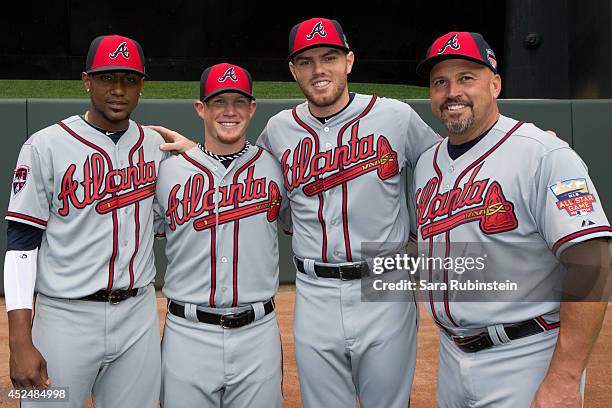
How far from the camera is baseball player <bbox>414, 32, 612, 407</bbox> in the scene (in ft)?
6.56

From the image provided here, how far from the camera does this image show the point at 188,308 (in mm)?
2639

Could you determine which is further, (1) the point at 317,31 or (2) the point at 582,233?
(1) the point at 317,31

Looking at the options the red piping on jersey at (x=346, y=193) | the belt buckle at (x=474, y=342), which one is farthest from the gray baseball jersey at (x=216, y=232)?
the belt buckle at (x=474, y=342)

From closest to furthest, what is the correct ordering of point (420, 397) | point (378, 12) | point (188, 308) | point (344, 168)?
point (188, 308) < point (344, 168) < point (420, 397) < point (378, 12)

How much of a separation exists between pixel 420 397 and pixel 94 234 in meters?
2.46

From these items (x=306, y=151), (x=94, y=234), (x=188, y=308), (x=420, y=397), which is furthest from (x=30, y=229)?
(x=420, y=397)

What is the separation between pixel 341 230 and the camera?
283 cm

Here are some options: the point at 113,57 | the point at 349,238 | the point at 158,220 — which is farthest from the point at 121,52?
the point at 349,238

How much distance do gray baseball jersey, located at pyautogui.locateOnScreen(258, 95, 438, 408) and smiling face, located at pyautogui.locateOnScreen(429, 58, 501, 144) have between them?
0.54m

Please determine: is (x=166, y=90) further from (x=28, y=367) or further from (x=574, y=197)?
(x=574, y=197)

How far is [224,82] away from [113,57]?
462 mm

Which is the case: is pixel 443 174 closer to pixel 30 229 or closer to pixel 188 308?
pixel 188 308
